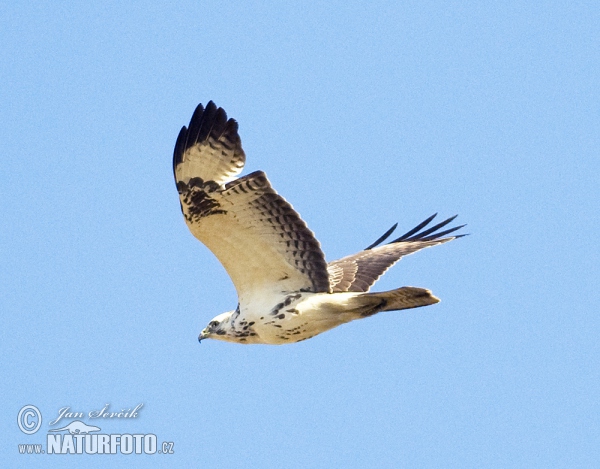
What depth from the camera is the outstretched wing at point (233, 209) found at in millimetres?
10102

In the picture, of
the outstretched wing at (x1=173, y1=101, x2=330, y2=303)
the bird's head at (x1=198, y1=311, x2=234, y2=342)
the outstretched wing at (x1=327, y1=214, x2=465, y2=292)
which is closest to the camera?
the outstretched wing at (x1=173, y1=101, x2=330, y2=303)

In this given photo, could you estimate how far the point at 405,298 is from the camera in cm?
1027

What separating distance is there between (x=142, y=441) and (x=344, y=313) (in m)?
3.53

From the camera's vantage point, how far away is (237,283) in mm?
11023

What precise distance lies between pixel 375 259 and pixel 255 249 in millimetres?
2573

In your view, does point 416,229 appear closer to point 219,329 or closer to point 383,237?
point 383,237

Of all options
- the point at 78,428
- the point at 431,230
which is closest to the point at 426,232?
the point at 431,230

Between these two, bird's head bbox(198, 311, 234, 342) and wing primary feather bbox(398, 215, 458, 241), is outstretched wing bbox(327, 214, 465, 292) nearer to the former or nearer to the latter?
wing primary feather bbox(398, 215, 458, 241)

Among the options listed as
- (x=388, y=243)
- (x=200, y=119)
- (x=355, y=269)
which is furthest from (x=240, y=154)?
(x=388, y=243)

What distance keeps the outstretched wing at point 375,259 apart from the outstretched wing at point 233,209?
109 centimetres

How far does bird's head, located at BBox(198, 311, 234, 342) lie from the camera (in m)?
11.1

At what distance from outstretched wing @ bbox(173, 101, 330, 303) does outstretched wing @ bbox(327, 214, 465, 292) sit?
109cm

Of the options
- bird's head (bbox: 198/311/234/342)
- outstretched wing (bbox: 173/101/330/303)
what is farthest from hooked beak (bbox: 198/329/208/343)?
outstretched wing (bbox: 173/101/330/303)

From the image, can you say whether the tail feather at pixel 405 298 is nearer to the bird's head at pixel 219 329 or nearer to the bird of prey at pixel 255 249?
the bird of prey at pixel 255 249
